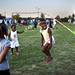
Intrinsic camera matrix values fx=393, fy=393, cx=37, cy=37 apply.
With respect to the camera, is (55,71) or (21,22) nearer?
(55,71)

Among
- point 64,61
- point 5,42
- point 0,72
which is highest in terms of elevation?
point 5,42

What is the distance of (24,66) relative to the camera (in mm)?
13594

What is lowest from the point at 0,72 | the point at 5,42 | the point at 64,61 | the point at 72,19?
the point at 72,19

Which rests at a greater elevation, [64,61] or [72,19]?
[64,61]

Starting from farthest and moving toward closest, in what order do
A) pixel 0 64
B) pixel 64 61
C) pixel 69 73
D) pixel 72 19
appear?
pixel 72 19 → pixel 64 61 → pixel 69 73 → pixel 0 64

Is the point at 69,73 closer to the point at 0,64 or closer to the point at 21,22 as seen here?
the point at 0,64

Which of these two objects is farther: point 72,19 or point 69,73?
point 72,19

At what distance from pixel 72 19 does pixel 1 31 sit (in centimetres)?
11326

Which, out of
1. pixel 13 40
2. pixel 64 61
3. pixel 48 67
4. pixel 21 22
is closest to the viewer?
pixel 48 67

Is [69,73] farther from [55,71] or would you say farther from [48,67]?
[48,67]

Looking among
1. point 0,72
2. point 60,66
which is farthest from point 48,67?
point 0,72

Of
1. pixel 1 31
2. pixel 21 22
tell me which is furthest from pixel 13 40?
pixel 21 22

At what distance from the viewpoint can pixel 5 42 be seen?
6.81 m

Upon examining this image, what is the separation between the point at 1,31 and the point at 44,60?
855 cm
